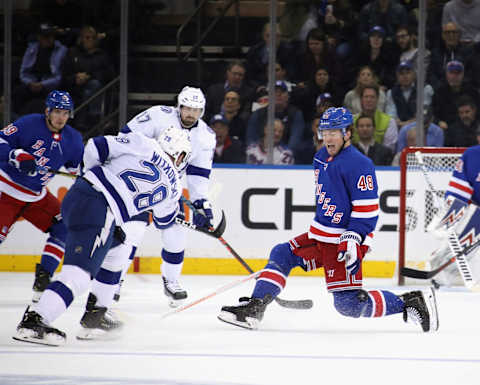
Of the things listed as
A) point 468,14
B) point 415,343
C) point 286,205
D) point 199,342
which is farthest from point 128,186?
point 468,14

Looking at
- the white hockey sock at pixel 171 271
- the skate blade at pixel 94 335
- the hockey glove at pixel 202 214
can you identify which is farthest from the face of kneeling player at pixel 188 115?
the skate blade at pixel 94 335

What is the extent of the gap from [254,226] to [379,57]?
62.2 inches

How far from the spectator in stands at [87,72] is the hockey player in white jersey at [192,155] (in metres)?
1.84

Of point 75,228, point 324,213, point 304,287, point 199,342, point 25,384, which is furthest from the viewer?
point 304,287

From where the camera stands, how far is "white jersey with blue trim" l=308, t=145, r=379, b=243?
383cm

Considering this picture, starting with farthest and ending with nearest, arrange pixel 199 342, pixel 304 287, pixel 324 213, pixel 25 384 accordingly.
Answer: pixel 304 287 → pixel 324 213 → pixel 199 342 → pixel 25 384

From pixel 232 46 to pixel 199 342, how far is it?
11.3 feet

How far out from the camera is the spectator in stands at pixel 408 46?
6.45 metres

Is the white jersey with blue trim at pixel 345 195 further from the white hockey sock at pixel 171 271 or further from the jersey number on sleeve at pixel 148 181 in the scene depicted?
the white hockey sock at pixel 171 271

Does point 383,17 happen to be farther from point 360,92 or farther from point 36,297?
point 36,297

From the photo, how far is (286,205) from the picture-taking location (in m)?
6.41

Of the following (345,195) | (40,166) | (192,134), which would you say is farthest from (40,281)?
(345,195)

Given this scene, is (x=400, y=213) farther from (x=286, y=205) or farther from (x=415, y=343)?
(x=415, y=343)

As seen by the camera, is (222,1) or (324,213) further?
(222,1)
